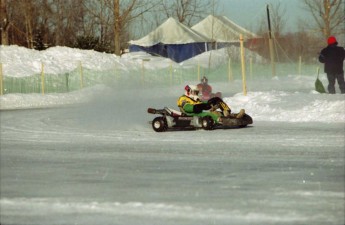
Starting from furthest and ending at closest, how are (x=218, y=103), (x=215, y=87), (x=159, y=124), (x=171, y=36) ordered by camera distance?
(x=171, y=36)
(x=215, y=87)
(x=218, y=103)
(x=159, y=124)

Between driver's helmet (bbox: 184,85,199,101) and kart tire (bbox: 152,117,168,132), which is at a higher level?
driver's helmet (bbox: 184,85,199,101)

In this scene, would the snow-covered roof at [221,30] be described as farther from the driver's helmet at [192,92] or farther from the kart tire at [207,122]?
the kart tire at [207,122]

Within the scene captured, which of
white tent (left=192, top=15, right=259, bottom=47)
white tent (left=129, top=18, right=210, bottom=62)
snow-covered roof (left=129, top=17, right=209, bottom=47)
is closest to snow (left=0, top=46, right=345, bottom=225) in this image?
snow-covered roof (left=129, top=17, right=209, bottom=47)

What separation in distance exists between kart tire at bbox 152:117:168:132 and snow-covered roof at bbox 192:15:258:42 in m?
52.8

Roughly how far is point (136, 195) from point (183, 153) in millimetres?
4045

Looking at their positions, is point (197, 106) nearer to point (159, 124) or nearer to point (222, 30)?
point (159, 124)

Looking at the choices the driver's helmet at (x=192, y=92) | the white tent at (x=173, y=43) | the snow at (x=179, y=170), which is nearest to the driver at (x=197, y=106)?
the driver's helmet at (x=192, y=92)

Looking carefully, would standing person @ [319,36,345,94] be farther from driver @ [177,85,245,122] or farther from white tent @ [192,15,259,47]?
white tent @ [192,15,259,47]

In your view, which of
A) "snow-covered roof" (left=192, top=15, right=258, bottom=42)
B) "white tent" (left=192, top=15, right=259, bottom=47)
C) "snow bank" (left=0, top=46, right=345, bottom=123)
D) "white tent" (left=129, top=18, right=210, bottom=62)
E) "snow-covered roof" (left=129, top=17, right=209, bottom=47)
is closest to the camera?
"snow bank" (left=0, top=46, right=345, bottom=123)

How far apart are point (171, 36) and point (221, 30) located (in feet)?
20.2

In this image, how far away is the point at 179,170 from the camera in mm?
10391

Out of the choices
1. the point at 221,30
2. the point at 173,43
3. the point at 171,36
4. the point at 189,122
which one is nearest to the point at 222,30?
the point at 221,30

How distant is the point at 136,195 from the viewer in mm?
8477

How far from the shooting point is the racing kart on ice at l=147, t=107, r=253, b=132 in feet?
55.0
